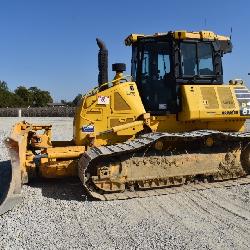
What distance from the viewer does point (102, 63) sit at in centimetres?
834

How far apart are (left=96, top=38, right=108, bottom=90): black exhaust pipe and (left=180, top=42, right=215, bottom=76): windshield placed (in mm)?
1633

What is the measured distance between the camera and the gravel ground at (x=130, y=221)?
5.10 m

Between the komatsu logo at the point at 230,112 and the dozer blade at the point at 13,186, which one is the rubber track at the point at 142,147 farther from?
the dozer blade at the point at 13,186

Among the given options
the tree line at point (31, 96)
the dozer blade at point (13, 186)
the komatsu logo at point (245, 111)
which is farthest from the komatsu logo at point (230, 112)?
the tree line at point (31, 96)

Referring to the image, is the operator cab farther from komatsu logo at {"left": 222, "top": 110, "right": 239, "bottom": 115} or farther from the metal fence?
the metal fence

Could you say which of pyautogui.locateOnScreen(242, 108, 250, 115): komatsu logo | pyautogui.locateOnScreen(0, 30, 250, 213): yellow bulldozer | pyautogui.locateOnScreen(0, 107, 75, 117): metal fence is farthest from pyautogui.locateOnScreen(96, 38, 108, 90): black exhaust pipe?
pyautogui.locateOnScreen(0, 107, 75, 117): metal fence

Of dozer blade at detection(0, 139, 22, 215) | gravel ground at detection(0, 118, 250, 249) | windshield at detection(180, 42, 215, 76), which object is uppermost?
windshield at detection(180, 42, 215, 76)

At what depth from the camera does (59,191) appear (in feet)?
25.5

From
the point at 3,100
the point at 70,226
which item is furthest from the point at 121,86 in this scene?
the point at 3,100

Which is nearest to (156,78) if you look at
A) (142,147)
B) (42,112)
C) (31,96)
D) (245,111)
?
(142,147)

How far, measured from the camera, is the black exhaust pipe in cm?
831

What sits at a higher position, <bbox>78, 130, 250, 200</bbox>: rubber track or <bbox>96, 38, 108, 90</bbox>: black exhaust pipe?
<bbox>96, 38, 108, 90</bbox>: black exhaust pipe

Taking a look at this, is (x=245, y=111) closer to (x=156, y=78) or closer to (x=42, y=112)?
(x=156, y=78)

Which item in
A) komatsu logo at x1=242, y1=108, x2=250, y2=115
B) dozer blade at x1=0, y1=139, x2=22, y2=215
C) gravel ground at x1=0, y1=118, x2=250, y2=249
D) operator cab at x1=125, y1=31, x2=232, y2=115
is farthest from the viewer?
komatsu logo at x1=242, y1=108, x2=250, y2=115
